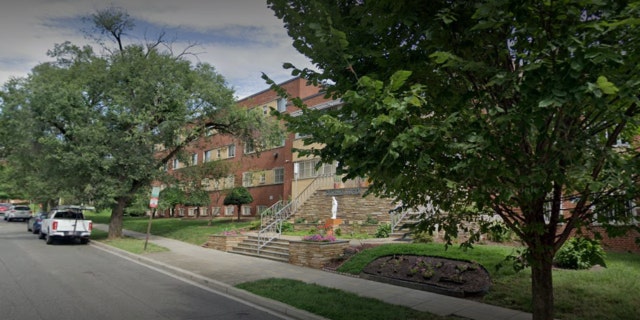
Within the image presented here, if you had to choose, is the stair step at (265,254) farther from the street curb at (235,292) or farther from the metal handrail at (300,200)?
the metal handrail at (300,200)

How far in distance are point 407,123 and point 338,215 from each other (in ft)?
58.4

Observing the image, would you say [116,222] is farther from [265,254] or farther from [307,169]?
[307,169]

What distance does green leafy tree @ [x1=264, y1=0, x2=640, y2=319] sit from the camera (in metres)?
3.49

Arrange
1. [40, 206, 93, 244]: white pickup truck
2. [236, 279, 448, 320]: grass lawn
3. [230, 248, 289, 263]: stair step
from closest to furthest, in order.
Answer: [236, 279, 448, 320]: grass lawn → [230, 248, 289, 263]: stair step → [40, 206, 93, 244]: white pickup truck

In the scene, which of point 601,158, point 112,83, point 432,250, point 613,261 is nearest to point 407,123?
point 601,158

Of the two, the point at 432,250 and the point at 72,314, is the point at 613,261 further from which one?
the point at 72,314


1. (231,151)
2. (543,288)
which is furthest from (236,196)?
(543,288)

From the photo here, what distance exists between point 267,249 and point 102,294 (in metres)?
7.60

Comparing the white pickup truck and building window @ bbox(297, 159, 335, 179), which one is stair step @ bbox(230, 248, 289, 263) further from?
building window @ bbox(297, 159, 335, 179)

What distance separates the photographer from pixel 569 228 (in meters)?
5.19

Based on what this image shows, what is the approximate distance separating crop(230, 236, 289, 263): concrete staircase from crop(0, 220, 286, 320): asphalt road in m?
4.00

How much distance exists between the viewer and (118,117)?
63.1ft

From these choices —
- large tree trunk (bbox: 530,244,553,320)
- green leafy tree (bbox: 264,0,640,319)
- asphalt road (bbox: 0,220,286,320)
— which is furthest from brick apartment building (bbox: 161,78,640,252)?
green leafy tree (bbox: 264,0,640,319)

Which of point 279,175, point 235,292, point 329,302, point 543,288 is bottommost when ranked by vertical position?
point 235,292
